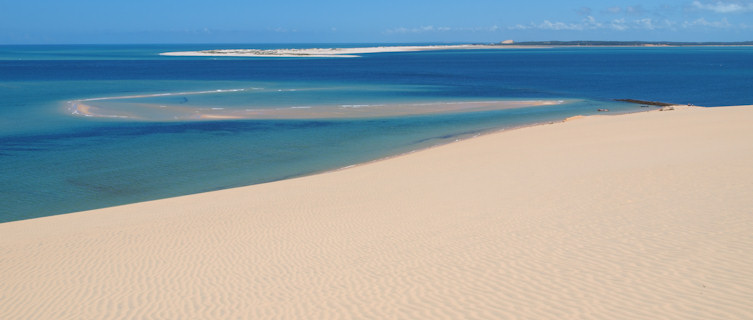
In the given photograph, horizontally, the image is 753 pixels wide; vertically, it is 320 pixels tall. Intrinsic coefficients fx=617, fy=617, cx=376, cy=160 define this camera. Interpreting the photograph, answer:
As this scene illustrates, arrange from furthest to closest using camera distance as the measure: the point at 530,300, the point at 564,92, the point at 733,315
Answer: the point at 564,92
the point at 530,300
the point at 733,315

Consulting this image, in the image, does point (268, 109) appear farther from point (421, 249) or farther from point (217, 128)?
point (421, 249)

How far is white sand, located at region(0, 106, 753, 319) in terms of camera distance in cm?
721

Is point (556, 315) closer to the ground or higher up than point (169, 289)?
higher up

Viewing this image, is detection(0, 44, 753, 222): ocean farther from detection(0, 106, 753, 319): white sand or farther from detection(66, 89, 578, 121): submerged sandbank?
detection(0, 106, 753, 319): white sand

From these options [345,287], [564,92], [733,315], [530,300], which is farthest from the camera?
[564,92]

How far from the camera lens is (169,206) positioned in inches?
582

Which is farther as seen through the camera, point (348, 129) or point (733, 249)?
point (348, 129)

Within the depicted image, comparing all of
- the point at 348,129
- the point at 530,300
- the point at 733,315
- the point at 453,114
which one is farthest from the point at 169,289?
the point at 453,114

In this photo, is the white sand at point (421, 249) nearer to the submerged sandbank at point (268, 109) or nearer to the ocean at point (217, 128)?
the ocean at point (217, 128)

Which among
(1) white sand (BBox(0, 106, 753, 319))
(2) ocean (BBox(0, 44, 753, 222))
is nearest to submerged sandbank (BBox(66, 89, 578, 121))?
(2) ocean (BBox(0, 44, 753, 222))

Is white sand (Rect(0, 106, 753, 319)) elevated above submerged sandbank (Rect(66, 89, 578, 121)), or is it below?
above

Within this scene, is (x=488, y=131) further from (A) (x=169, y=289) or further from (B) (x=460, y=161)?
(A) (x=169, y=289)

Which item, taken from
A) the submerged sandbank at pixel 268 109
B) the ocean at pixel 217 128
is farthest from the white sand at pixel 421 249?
the submerged sandbank at pixel 268 109

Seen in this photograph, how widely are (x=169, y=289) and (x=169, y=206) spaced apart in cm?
684
